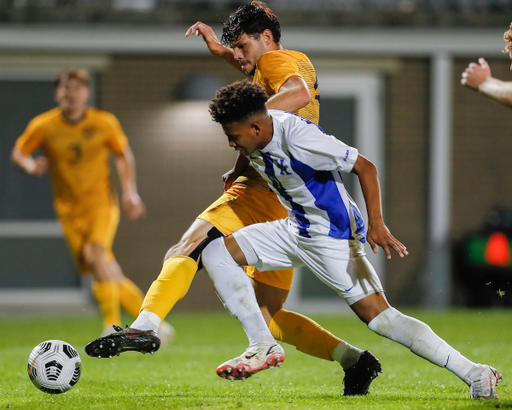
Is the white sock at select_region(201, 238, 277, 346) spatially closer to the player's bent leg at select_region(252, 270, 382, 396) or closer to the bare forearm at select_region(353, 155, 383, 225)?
the player's bent leg at select_region(252, 270, 382, 396)

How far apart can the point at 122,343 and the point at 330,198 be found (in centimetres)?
127

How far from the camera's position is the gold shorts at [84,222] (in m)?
8.02

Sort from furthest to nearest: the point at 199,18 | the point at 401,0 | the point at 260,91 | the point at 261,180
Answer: the point at 401,0
the point at 199,18
the point at 261,180
the point at 260,91

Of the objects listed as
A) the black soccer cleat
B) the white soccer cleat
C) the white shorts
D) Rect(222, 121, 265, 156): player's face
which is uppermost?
Rect(222, 121, 265, 156): player's face

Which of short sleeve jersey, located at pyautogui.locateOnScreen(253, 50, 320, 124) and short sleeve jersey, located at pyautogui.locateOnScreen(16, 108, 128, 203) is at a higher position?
short sleeve jersey, located at pyautogui.locateOnScreen(253, 50, 320, 124)

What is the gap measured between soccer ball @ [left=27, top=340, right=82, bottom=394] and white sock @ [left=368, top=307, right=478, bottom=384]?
1645mm

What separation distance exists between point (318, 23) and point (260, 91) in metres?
7.96

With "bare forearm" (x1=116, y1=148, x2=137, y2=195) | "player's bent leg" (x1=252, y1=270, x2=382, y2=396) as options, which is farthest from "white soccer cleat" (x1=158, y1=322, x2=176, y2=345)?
"player's bent leg" (x1=252, y1=270, x2=382, y2=396)

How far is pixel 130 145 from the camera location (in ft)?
38.0

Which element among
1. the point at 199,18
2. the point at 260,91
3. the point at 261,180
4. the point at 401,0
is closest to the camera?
the point at 260,91

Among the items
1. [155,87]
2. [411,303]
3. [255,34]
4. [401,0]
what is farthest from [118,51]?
[255,34]

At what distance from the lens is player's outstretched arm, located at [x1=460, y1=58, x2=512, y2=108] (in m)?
3.66

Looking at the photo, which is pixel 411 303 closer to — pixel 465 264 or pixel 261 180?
pixel 465 264

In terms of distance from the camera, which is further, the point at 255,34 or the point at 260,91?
the point at 255,34
